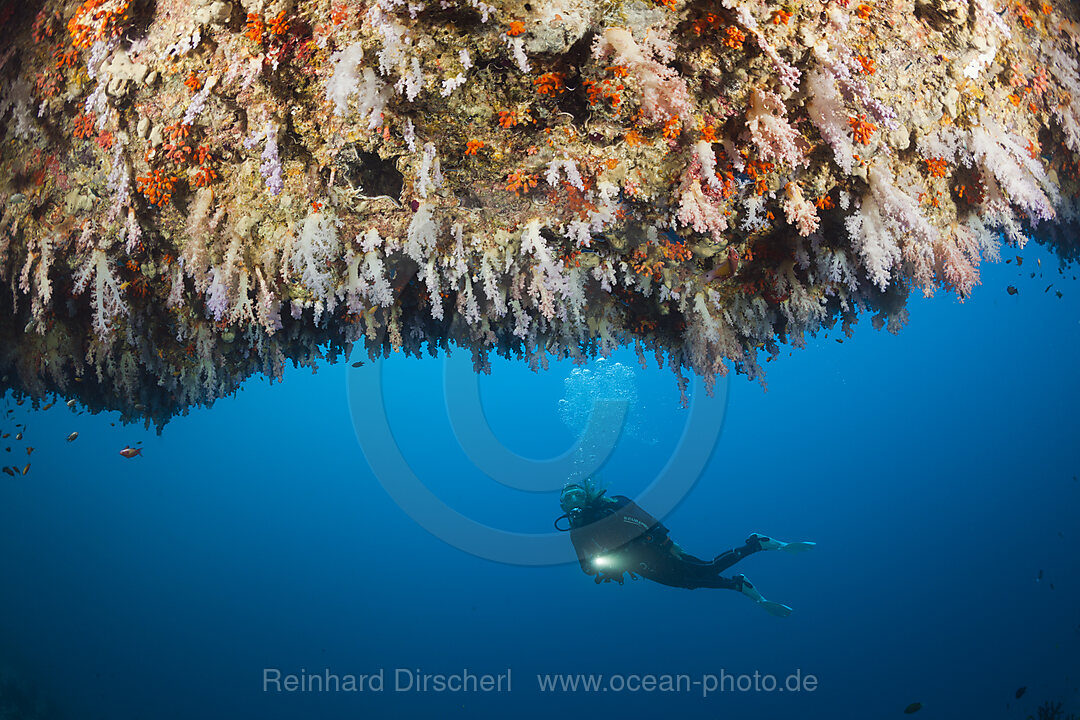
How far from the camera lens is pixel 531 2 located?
273 centimetres

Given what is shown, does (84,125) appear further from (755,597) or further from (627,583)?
(627,583)

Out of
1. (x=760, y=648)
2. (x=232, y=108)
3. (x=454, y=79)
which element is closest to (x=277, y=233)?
(x=232, y=108)

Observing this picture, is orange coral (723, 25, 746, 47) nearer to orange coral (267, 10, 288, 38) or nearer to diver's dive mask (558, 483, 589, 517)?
orange coral (267, 10, 288, 38)

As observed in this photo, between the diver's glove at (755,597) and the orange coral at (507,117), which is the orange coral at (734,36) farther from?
the diver's glove at (755,597)

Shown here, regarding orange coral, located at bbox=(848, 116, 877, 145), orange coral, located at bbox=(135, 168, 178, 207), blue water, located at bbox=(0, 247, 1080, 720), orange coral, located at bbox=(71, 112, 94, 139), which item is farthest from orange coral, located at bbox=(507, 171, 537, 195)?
blue water, located at bbox=(0, 247, 1080, 720)

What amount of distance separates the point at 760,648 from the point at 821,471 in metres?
29.0

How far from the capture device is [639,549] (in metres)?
9.84

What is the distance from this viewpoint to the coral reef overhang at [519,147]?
2918 mm

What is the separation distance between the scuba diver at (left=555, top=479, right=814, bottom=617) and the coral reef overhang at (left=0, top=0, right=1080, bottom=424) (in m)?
6.29

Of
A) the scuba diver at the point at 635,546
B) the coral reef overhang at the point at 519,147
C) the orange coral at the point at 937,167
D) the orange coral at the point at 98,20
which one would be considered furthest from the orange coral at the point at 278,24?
the scuba diver at the point at 635,546

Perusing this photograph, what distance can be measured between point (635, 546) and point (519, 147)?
8072 millimetres

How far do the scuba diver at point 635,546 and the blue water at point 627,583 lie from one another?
3122cm

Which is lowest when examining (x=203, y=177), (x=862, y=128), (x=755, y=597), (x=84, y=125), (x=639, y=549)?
(x=755, y=597)

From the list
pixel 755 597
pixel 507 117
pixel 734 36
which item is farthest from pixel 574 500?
pixel 734 36
